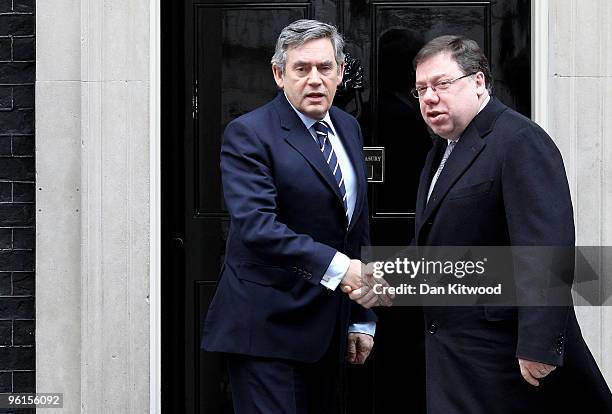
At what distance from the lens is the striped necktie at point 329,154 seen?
388cm

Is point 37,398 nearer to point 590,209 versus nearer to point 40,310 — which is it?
point 40,310

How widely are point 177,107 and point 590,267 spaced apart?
2.25m

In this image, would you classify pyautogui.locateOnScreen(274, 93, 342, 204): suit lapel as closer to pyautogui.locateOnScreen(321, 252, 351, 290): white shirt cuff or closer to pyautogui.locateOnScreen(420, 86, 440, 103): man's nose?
pyautogui.locateOnScreen(321, 252, 351, 290): white shirt cuff

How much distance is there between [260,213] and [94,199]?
1673 millimetres

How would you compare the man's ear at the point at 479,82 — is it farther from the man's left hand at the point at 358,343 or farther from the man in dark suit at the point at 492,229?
the man's left hand at the point at 358,343

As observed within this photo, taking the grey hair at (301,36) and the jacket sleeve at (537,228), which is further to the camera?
the grey hair at (301,36)

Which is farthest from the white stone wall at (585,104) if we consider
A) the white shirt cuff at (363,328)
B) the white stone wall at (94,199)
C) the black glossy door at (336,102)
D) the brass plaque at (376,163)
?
the white stone wall at (94,199)

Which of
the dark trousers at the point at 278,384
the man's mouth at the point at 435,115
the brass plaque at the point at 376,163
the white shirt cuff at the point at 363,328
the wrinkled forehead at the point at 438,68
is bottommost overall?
the dark trousers at the point at 278,384

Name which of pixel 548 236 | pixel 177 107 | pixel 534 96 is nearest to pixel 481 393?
pixel 548 236

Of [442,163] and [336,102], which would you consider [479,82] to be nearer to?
[442,163]

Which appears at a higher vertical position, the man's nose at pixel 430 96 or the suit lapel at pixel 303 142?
the man's nose at pixel 430 96

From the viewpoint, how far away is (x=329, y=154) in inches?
155

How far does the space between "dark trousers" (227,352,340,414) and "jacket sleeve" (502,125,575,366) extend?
941 mm

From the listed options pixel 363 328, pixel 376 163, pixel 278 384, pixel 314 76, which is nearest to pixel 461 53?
pixel 314 76
